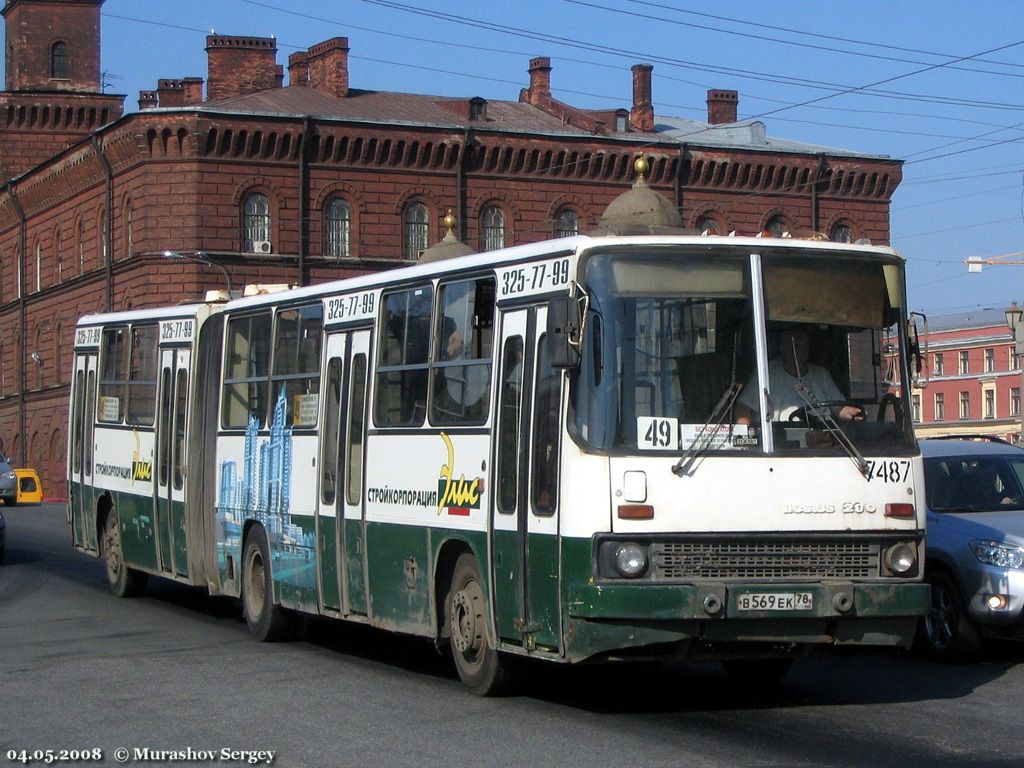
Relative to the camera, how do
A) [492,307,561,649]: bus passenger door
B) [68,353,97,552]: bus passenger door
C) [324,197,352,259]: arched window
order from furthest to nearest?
[324,197,352,259]: arched window → [68,353,97,552]: bus passenger door → [492,307,561,649]: bus passenger door

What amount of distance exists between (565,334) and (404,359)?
2728 mm

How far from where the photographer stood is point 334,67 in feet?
200

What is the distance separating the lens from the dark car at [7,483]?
44.4 meters

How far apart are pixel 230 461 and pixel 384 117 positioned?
44.5 m

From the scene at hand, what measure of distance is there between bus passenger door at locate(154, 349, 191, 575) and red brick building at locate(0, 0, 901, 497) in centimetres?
3630

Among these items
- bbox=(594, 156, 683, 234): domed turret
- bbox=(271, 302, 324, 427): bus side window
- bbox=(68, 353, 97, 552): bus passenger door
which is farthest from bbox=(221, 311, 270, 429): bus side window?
bbox=(594, 156, 683, 234): domed turret

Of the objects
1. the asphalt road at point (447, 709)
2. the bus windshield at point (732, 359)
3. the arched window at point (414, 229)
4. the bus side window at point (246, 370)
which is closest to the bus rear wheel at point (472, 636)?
the asphalt road at point (447, 709)

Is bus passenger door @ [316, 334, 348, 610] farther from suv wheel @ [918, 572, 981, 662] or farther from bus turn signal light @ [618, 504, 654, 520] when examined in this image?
suv wheel @ [918, 572, 981, 662]

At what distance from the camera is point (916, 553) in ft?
33.4

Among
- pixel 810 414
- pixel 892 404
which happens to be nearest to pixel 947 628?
pixel 892 404

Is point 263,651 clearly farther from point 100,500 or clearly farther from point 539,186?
point 539,186

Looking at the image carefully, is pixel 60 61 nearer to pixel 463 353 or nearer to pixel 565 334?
pixel 463 353

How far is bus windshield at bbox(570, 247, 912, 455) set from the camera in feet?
32.0

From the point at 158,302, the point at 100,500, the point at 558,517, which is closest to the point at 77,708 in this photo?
the point at 558,517
